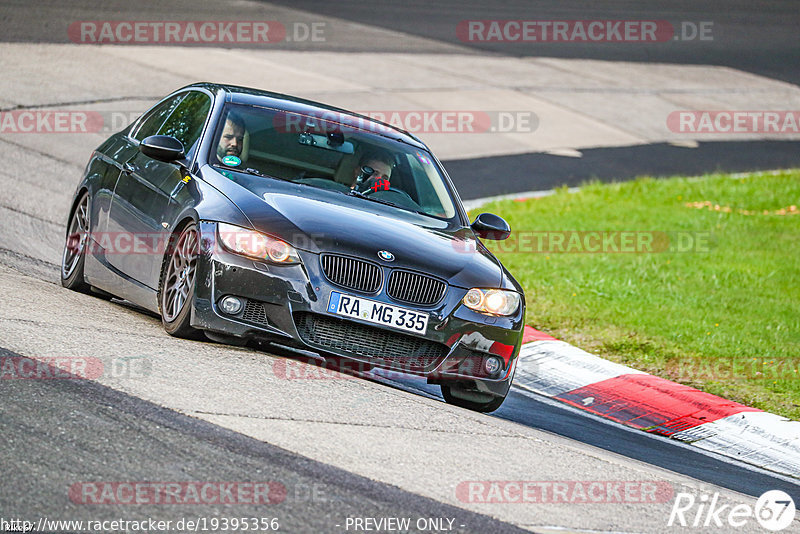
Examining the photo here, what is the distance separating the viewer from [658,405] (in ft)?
28.9

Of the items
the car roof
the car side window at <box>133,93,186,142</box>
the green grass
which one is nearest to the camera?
the car roof

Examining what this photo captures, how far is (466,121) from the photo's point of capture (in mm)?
20531

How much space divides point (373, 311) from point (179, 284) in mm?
1233

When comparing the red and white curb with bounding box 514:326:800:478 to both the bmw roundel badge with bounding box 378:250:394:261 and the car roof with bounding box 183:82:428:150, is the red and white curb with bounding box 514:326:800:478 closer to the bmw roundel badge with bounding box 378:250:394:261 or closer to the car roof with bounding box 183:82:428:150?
the car roof with bounding box 183:82:428:150

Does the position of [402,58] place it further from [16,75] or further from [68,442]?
[68,442]

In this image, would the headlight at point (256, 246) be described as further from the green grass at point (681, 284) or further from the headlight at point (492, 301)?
the green grass at point (681, 284)

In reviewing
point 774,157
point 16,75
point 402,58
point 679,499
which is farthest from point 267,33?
point 679,499

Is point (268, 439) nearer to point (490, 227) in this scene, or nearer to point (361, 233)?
point (361, 233)

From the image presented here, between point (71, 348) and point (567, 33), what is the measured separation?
2643 centimetres

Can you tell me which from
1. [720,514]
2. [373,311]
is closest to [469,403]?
[373,311]

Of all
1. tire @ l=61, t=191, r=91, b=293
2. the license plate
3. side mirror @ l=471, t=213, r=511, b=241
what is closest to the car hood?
the license plate

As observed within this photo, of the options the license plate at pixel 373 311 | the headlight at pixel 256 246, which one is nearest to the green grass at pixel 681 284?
the license plate at pixel 373 311

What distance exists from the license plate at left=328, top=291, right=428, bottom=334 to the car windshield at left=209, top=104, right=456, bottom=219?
1.24 meters

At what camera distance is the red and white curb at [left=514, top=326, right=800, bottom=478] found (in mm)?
8078
